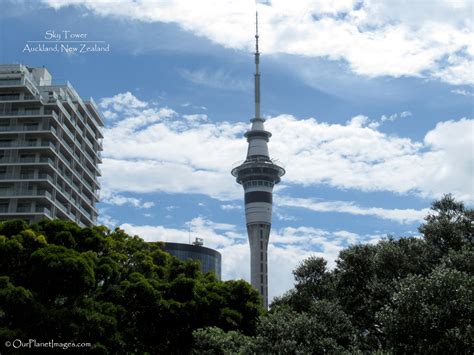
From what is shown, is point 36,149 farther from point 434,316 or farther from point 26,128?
point 434,316

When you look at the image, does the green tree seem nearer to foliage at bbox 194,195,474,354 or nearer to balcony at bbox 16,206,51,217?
foliage at bbox 194,195,474,354

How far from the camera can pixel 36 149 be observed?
3696 inches

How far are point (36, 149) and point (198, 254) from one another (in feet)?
273

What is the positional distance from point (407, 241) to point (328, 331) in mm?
8634

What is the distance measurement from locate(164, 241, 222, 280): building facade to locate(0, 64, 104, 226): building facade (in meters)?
62.3

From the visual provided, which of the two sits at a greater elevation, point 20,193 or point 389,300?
point 20,193

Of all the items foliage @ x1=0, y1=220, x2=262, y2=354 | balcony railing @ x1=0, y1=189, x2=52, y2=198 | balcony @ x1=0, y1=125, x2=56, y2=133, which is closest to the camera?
foliage @ x1=0, y1=220, x2=262, y2=354

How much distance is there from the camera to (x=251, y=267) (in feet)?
618

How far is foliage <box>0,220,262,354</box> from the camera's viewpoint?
4197 cm

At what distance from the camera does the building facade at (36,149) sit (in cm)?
9212

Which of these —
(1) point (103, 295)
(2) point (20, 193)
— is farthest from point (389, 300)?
(2) point (20, 193)

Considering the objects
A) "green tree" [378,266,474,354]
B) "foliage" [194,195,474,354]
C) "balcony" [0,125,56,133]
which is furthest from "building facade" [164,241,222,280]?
"green tree" [378,266,474,354]

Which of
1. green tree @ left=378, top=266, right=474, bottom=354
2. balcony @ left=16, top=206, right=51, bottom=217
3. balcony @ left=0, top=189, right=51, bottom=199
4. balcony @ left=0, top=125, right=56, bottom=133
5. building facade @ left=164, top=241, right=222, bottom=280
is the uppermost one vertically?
balcony @ left=0, top=125, right=56, bottom=133

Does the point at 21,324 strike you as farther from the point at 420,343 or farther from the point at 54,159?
the point at 54,159
